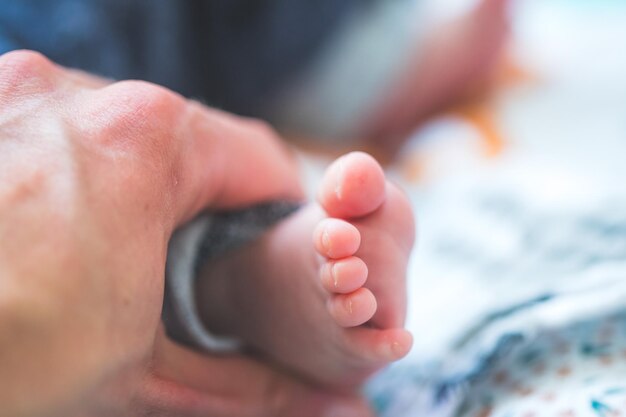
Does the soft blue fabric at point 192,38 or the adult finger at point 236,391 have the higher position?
the soft blue fabric at point 192,38

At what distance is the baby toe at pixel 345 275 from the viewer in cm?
38

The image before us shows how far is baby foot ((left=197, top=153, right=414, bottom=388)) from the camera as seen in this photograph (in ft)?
1.29

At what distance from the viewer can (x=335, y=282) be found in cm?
39

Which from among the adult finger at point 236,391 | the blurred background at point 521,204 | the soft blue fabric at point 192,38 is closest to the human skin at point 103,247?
the adult finger at point 236,391

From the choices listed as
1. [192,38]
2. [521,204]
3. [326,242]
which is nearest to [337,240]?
[326,242]

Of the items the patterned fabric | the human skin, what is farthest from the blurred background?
the human skin

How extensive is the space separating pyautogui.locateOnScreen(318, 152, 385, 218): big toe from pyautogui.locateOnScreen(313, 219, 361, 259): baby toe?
0.07ft

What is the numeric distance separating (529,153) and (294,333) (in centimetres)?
52

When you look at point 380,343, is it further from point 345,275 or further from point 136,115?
point 136,115

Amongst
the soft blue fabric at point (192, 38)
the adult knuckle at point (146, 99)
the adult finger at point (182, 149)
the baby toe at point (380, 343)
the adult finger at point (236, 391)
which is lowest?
the adult finger at point (236, 391)

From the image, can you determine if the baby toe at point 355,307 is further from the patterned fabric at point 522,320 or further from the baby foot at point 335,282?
the patterned fabric at point 522,320

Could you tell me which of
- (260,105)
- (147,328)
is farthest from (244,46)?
(147,328)

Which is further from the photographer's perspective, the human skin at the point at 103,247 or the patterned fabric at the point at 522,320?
the patterned fabric at the point at 522,320

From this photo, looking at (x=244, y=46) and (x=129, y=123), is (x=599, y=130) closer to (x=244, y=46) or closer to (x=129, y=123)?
(x=244, y=46)
